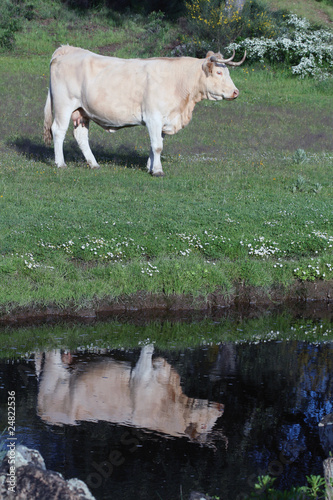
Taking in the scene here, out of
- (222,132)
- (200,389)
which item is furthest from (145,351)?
(222,132)

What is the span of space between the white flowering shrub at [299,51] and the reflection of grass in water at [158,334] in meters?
19.6

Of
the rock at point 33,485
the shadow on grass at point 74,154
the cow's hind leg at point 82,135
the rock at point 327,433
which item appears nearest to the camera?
the rock at point 33,485

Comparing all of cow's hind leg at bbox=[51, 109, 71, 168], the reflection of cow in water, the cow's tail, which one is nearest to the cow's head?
cow's hind leg at bbox=[51, 109, 71, 168]

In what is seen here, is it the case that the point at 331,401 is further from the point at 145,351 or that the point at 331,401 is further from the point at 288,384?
the point at 145,351

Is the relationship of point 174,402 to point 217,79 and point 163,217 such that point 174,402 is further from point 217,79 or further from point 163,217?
point 217,79

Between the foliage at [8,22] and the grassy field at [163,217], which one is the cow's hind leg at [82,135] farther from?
the foliage at [8,22]

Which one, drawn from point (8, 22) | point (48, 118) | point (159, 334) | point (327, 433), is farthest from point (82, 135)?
Result: point (8, 22)

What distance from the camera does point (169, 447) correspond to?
219 inches

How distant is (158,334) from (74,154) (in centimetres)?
936

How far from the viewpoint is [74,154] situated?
16.9 m

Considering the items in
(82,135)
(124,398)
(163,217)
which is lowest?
(124,398)

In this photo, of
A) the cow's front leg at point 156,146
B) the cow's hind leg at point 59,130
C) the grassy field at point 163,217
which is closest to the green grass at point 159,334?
the grassy field at point 163,217

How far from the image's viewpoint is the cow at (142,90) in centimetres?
1422

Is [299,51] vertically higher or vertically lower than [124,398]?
higher
